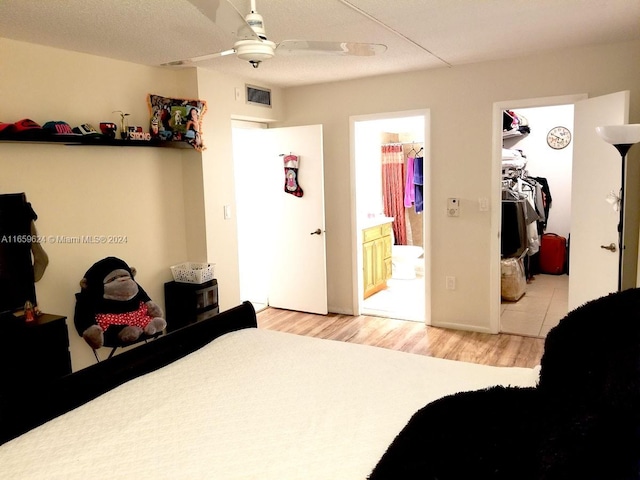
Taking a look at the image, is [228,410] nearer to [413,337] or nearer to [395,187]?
[413,337]

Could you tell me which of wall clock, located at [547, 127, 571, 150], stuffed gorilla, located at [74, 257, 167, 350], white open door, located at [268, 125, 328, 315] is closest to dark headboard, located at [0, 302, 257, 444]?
stuffed gorilla, located at [74, 257, 167, 350]

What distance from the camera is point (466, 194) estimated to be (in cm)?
417

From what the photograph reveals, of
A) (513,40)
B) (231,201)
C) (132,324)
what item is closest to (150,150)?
(231,201)

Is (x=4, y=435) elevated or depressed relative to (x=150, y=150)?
depressed

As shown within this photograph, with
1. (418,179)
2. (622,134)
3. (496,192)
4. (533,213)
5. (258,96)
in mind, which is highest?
(258,96)

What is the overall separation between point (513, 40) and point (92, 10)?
266cm

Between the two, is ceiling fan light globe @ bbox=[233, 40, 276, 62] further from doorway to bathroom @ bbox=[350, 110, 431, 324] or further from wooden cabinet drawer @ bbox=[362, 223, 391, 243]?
wooden cabinet drawer @ bbox=[362, 223, 391, 243]

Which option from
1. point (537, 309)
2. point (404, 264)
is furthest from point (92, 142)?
point (537, 309)

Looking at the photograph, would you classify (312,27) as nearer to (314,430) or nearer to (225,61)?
(225,61)

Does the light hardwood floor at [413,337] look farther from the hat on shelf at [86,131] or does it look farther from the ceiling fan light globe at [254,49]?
the ceiling fan light globe at [254,49]

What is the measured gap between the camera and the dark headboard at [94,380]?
5.50 ft

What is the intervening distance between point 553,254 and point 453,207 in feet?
9.83

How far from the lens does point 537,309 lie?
495 centimetres

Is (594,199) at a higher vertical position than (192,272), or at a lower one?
higher
